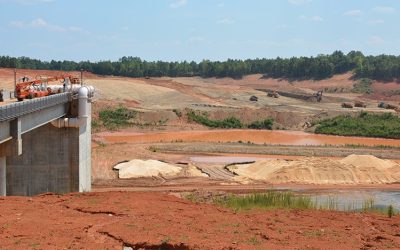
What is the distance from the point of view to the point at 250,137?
3494 inches

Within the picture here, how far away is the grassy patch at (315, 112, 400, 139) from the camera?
304 ft

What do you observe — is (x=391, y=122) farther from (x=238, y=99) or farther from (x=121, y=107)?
(x=121, y=107)

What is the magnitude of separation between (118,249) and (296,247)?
5.65 meters

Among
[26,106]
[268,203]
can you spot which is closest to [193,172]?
[268,203]

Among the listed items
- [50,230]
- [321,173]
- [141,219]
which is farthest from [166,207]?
[321,173]

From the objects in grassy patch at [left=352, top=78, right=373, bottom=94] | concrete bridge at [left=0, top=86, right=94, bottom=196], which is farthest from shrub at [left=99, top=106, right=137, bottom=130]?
grassy patch at [left=352, top=78, right=373, bottom=94]

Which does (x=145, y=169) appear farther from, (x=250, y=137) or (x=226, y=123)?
(x=226, y=123)

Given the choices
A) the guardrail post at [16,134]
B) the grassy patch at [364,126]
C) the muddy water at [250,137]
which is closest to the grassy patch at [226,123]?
the muddy water at [250,137]

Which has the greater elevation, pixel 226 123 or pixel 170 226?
pixel 170 226

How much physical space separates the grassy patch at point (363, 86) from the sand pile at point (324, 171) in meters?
107

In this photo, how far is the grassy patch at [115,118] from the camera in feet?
302

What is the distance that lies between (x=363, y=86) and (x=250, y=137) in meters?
86.1

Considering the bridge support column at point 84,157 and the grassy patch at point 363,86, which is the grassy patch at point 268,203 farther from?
the grassy patch at point 363,86

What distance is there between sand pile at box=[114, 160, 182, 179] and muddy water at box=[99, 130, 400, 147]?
27.2 metres
